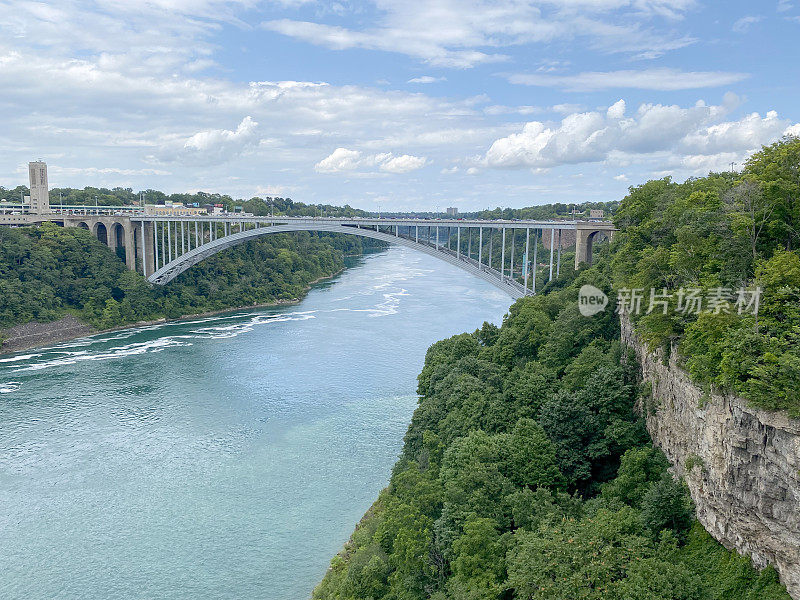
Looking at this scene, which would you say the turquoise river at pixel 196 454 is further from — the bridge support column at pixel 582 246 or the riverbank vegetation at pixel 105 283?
the bridge support column at pixel 582 246

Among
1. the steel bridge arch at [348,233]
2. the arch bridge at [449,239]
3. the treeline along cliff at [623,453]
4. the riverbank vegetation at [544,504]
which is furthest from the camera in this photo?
the steel bridge arch at [348,233]

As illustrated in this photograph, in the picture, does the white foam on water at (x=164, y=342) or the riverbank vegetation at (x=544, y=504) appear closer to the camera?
the riverbank vegetation at (x=544, y=504)

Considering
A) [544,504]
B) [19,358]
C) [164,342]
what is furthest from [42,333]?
[544,504]

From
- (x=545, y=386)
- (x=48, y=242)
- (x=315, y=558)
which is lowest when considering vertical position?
(x=315, y=558)

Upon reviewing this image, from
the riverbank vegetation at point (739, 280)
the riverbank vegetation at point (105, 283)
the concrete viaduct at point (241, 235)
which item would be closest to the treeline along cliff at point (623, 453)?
the riverbank vegetation at point (739, 280)

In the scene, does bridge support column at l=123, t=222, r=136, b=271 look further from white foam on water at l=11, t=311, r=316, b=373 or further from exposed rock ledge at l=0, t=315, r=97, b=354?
exposed rock ledge at l=0, t=315, r=97, b=354

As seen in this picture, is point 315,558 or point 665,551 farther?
point 315,558

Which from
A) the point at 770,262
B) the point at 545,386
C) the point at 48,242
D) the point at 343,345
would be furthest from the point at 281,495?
the point at 48,242

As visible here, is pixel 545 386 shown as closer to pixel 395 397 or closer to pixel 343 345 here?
pixel 395 397
